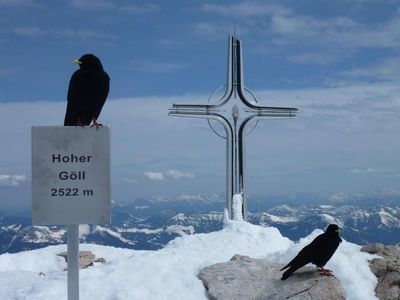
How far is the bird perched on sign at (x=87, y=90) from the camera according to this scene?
790cm

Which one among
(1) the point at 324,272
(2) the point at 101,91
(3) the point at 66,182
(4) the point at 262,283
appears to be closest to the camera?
(3) the point at 66,182

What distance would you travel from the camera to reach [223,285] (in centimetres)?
1051

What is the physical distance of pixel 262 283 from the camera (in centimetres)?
1037

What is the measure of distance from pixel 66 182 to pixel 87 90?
1584mm

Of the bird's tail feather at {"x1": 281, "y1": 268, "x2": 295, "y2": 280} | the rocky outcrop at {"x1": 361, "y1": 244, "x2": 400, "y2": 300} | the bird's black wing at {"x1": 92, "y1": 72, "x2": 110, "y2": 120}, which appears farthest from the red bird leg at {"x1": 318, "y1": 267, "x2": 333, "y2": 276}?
the bird's black wing at {"x1": 92, "y1": 72, "x2": 110, "y2": 120}

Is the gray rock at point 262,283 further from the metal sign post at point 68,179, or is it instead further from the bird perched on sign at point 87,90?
the bird perched on sign at point 87,90

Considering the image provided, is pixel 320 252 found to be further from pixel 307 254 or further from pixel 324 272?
pixel 324 272

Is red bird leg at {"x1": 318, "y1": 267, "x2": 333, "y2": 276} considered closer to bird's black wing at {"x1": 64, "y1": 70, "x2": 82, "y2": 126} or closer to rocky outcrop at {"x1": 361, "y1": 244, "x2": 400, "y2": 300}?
rocky outcrop at {"x1": 361, "y1": 244, "x2": 400, "y2": 300}

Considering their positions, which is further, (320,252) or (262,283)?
(262,283)

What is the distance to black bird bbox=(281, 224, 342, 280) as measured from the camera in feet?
32.3

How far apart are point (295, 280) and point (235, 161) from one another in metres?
15.0

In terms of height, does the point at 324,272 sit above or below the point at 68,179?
below

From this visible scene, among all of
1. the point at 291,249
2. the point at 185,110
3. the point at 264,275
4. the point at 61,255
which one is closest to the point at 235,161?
the point at 185,110

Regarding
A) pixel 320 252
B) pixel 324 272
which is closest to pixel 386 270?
pixel 324 272
